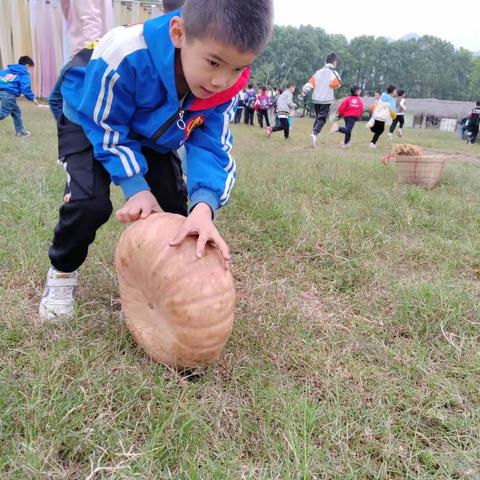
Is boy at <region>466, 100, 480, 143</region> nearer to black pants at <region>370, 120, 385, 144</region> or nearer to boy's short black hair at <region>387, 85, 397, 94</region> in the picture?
boy's short black hair at <region>387, 85, 397, 94</region>

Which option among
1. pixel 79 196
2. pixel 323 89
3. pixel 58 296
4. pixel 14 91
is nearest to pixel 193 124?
pixel 79 196

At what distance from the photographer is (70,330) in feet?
5.88

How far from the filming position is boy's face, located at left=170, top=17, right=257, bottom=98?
56.7 inches

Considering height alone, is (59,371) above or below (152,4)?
below

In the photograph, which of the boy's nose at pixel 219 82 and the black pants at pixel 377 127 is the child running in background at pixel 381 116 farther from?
the boy's nose at pixel 219 82

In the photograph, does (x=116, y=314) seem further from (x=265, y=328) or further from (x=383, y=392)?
(x=383, y=392)

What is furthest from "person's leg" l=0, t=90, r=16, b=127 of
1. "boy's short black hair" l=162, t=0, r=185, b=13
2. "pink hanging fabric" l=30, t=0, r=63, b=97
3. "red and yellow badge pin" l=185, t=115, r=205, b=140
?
"red and yellow badge pin" l=185, t=115, r=205, b=140

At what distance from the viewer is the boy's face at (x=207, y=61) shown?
4.73 feet

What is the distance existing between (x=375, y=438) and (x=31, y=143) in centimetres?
630

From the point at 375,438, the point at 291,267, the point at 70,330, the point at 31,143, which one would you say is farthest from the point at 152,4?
the point at 375,438

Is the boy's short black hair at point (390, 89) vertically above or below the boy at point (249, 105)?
above

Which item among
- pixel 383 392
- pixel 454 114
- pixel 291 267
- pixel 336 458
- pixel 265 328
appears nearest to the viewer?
pixel 336 458

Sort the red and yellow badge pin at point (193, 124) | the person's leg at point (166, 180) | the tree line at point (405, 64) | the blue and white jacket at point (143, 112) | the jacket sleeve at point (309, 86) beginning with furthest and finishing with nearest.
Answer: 1. the tree line at point (405, 64)
2. the jacket sleeve at point (309, 86)
3. the person's leg at point (166, 180)
4. the red and yellow badge pin at point (193, 124)
5. the blue and white jacket at point (143, 112)

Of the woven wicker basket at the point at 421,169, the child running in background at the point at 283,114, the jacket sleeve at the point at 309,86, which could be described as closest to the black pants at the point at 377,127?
the jacket sleeve at the point at 309,86
